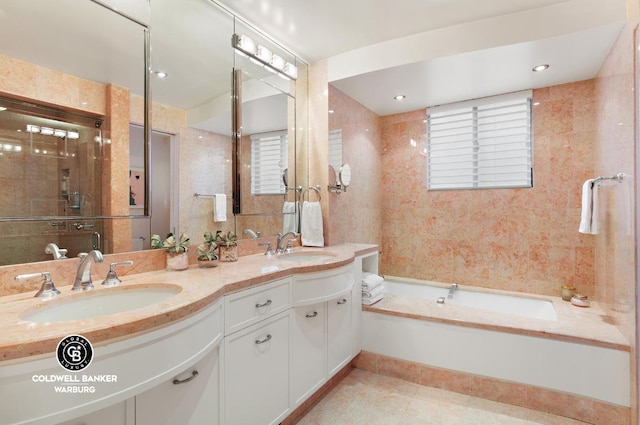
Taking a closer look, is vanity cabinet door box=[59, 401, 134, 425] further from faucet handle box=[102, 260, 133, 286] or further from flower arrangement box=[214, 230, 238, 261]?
flower arrangement box=[214, 230, 238, 261]

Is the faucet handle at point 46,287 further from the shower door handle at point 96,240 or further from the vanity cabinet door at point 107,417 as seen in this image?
the vanity cabinet door at point 107,417

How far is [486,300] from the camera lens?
2.95 m

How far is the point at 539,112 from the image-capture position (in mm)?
2809

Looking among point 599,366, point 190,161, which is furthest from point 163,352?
point 599,366

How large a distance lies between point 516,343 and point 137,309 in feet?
7.23

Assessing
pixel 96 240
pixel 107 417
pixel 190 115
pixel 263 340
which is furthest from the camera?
pixel 190 115

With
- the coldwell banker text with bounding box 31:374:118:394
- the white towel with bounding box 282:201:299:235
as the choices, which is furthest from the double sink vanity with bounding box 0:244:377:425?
the white towel with bounding box 282:201:299:235

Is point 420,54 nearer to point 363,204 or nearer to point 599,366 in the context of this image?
point 363,204

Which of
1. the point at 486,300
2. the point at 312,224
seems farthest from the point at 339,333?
the point at 486,300

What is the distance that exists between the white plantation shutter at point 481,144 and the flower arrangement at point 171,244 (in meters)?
2.60

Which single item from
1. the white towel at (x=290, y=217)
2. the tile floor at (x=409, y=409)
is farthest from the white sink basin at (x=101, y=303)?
the white towel at (x=290, y=217)

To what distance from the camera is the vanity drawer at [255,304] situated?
1.40 m

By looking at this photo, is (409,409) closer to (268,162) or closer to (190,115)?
(268,162)

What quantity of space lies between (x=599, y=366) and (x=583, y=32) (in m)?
2.01
